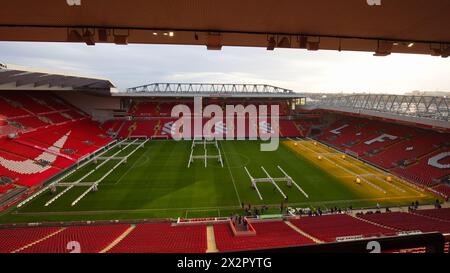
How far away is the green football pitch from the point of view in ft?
62.8

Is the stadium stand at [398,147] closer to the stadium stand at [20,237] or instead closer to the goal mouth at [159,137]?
the goal mouth at [159,137]

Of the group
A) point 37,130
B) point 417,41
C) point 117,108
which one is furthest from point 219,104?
point 417,41

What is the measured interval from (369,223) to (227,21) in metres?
14.0

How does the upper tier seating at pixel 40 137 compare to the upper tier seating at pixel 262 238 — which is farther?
the upper tier seating at pixel 40 137

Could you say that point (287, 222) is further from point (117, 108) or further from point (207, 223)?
point (117, 108)

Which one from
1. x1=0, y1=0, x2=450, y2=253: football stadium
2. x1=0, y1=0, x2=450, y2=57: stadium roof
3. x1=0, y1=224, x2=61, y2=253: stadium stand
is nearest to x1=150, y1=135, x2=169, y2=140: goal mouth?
x1=0, y1=0, x2=450, y2=253: football stadium

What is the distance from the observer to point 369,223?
48.4 feet

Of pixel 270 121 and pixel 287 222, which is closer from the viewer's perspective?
pixel 287 222

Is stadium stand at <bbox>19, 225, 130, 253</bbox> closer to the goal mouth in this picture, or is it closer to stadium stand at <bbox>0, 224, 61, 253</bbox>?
stadium stand at <bbox>0, 224, 61, 253</bbox>

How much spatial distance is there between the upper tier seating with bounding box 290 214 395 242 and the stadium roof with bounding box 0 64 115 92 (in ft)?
79.0

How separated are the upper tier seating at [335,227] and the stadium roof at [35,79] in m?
24.1

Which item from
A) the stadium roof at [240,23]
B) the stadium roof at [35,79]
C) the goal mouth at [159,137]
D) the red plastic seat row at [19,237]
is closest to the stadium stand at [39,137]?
the stadium roof at [35,79]

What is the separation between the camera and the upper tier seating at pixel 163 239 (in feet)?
34.2

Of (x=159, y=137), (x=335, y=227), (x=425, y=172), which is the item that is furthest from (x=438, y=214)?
(x=159, y=137)
